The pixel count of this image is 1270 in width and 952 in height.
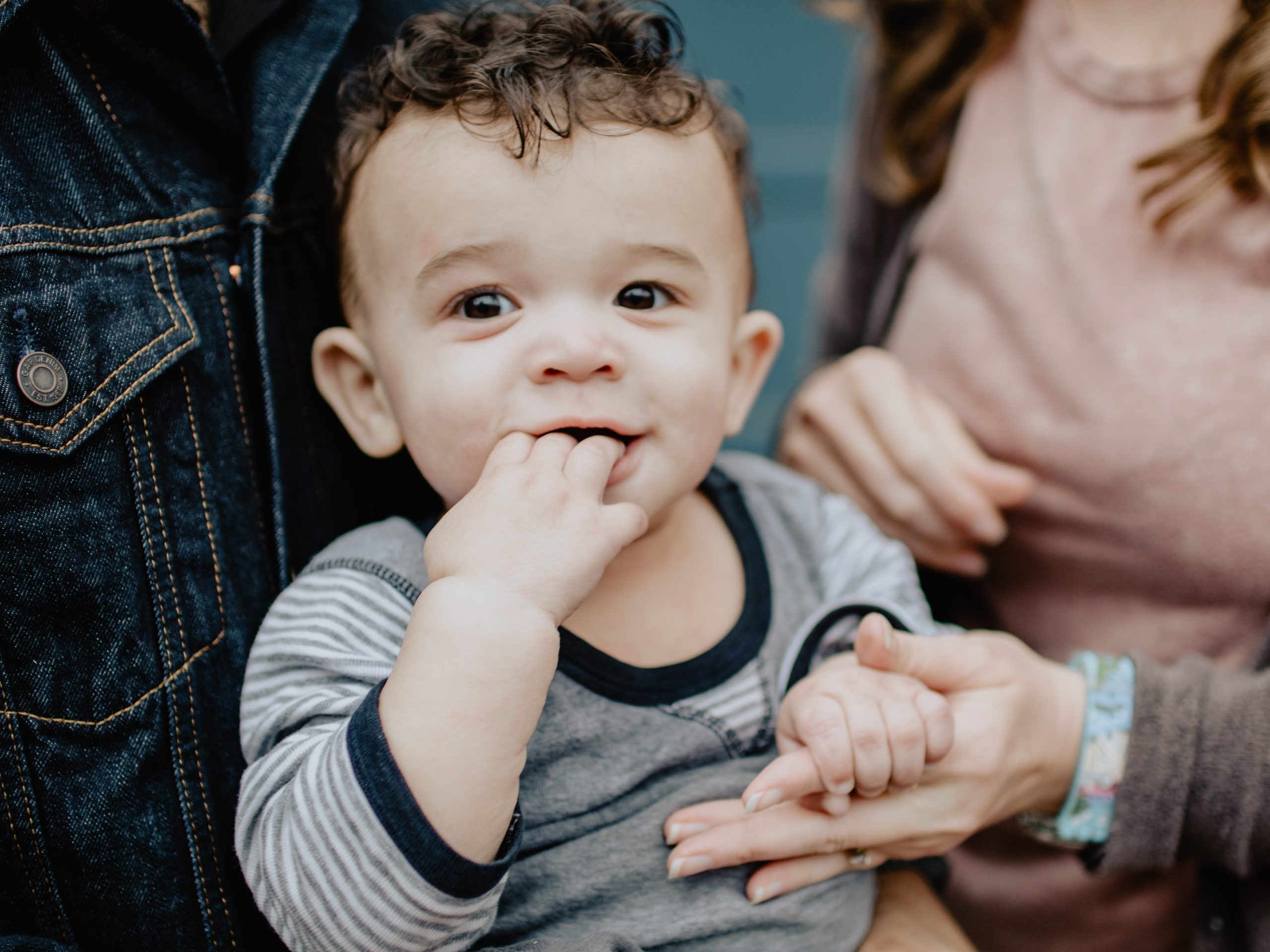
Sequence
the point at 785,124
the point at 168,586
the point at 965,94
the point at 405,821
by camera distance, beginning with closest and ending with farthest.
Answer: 1. the point at 405,821
2. the point at 168,586
3. the point at 965,94
4. the point at 785,124

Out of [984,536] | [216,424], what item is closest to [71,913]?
[216,424]

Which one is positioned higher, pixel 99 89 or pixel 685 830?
pixel 99 89

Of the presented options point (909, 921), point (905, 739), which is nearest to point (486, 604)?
point (905, 739)

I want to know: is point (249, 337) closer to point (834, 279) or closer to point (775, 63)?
point (834, 279)

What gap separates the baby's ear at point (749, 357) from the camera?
1120 mm

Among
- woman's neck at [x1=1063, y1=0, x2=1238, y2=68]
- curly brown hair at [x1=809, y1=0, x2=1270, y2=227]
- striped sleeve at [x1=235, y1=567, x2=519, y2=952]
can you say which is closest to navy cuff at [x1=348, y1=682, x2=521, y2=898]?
striped sleeve at [x1=235, y1=567, x2=519, y2=952]

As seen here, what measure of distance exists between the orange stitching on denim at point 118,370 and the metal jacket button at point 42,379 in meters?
0.02

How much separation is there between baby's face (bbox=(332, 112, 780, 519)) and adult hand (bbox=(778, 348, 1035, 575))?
370 mm

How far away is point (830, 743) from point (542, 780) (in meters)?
0.29

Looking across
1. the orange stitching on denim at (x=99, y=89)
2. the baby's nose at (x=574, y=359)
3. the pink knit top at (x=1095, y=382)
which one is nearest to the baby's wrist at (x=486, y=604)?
the baby's nose at (x=574, y=359)

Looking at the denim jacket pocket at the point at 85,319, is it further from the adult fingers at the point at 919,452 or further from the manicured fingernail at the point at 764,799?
the adult fingers at the point at 919,452

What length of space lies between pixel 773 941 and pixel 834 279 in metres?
1.22

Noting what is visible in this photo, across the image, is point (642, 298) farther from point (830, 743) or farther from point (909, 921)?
point (909, 921)

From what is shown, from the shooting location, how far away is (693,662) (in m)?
0.99
